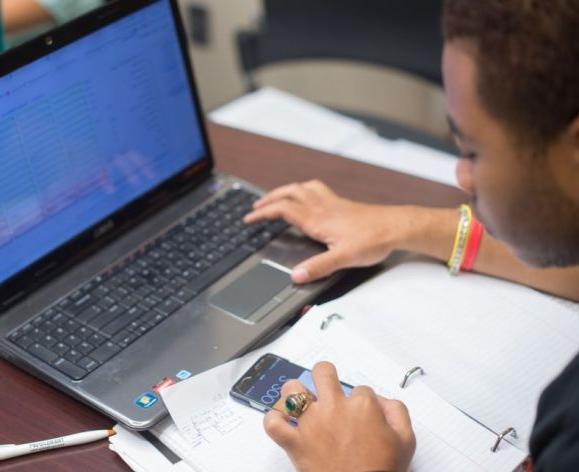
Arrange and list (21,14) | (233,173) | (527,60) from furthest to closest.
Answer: (21,14) < (233,173) < (527,60)

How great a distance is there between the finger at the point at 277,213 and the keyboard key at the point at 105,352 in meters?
0.30

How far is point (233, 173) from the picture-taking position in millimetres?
1358

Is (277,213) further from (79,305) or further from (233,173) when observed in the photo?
(79,305)

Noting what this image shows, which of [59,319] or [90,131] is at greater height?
[90,131]

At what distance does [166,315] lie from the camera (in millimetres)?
1021

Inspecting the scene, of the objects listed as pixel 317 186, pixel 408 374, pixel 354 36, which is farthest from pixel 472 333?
pixel 354 36

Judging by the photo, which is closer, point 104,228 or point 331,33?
point 104,228

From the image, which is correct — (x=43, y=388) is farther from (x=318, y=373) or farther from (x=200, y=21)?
(x=200, y=21)

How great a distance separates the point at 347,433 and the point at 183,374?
8.3 inches

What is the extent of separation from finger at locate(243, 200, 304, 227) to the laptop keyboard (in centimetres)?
1

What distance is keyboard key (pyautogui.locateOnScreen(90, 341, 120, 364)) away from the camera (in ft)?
3.11

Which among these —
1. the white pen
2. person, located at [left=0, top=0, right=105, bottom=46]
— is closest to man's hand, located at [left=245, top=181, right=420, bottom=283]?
the white pen

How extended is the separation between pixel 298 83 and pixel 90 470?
2.01 m

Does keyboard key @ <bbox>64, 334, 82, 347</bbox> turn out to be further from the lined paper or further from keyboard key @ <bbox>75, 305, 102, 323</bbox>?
the lined paper
